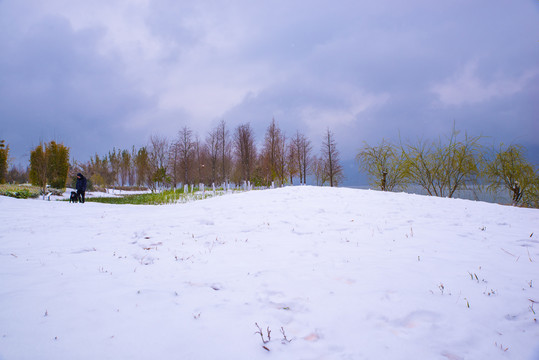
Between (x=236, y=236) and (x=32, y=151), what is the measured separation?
35.1 meters

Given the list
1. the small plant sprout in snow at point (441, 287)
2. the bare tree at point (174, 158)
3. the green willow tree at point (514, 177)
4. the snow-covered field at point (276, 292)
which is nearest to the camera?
the snow-covered field at point (276, 292)

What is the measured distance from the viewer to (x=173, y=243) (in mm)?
5352

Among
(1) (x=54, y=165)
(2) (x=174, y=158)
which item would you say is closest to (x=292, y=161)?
(2) (x=174, y=158)

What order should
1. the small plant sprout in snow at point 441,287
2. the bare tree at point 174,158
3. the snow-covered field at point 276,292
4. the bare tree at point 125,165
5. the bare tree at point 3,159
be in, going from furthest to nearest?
the bare tree at point 125,165, the bare tree at point 174,158, the bare tree at point 3,159, the small plant sprout in snow at point 441,287, the snow-covered field at point 276,292

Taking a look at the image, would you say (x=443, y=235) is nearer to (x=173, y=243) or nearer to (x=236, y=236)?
(x=236, y=236)

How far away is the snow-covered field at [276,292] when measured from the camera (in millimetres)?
2188

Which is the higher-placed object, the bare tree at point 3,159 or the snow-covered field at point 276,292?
the bare tree at point 3,159

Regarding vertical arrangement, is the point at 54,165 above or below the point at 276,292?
above

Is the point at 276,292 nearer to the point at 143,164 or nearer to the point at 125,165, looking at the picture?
the point at 143,164

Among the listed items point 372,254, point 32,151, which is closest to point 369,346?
point 372,254

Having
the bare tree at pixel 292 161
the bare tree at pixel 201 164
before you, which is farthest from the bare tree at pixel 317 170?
the bare tree at pixel 201 164

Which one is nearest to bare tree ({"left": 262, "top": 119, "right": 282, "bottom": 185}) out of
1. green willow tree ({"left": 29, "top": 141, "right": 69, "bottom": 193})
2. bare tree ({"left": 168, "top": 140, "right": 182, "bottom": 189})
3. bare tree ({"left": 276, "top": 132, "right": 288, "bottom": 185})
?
bare tree ({"left": 276, "top": 132, "right": 288, "bottom": 185})

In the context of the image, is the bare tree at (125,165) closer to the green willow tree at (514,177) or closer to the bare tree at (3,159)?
the bare tree at (3,159)

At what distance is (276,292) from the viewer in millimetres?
3160
